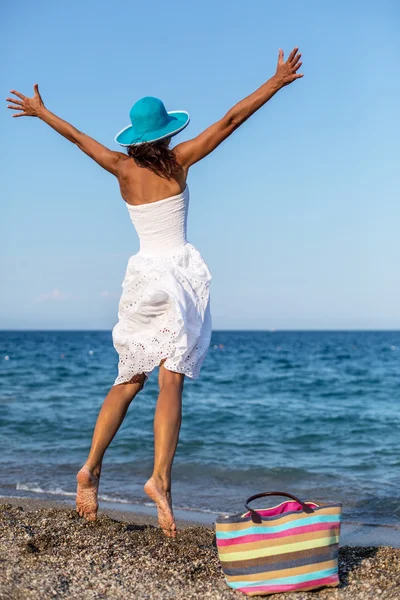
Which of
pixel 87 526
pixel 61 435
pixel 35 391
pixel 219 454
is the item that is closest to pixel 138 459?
pixel 219 454

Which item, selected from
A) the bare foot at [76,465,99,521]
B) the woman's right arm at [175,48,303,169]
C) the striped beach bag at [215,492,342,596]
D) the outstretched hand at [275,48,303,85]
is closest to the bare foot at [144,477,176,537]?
the bare foot at [76,465,99,521]

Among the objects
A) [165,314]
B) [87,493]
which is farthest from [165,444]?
[165,314]

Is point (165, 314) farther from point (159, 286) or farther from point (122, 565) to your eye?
point (122, 565)

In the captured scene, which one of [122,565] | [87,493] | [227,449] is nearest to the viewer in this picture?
[122,565]

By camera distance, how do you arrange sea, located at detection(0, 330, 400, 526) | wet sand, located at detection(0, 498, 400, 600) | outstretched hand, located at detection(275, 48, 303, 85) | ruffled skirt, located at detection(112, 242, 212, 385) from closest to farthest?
wet sand, located at detection(0, 498, 400, 600) < outstretched hand, located at detection(275, 48, 303, 85) < ruffled skirt, located at detection(112, 242, 212, 385) < sea, located at detection(0, 330, 400, 526)

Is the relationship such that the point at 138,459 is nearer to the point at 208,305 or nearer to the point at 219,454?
the point at 219,454

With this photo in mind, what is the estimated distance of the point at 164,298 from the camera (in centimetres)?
363

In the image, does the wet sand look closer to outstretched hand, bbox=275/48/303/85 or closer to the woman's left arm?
the woman's left arm

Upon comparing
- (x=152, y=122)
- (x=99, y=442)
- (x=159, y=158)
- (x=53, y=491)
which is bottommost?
(x=53, y=491)

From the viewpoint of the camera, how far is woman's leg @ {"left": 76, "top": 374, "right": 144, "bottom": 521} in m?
3.72

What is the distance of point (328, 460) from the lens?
812 cm

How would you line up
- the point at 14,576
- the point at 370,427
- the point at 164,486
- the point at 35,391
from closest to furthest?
the point at 14,576, the point at 164,486, the point at 370,427, the point at 35,391

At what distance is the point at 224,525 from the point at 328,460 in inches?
212

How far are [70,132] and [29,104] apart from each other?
1.11ft
